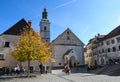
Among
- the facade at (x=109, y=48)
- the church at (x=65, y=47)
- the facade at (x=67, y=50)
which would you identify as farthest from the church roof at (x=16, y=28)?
the facade at (x=109, y=48)

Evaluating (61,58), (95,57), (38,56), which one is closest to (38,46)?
(38,56)

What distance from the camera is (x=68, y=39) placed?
55250mm

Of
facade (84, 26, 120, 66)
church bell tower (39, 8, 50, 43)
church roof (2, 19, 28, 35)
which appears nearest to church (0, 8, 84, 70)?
church bell tower (39, 8, 50, 43)

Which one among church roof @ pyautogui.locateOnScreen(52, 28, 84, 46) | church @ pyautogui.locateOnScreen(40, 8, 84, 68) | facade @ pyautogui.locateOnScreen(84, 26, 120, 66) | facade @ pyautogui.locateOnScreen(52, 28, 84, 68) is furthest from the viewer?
church roof @ pyautogui.locateOnScreen(52, 28, 84, 46)

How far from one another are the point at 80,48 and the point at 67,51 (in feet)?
16.0

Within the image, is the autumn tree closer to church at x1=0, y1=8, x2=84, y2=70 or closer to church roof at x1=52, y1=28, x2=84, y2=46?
church at x1=0, y1=8, x2=84, y2=70

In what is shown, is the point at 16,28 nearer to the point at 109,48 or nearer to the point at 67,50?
the point at 67,50

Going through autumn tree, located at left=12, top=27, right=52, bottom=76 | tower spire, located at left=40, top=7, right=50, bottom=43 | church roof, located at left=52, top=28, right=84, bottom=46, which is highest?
tower spire, located at left=40, top=7, right=50, bottom=43

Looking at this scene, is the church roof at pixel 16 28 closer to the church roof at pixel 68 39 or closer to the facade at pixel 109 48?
the church roof at pixel 68 39

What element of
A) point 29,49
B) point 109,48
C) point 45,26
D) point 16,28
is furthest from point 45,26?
point 29,49

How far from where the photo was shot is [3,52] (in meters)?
32.1

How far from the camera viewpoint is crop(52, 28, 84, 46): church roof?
2140 inches

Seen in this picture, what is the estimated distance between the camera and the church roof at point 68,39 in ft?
178

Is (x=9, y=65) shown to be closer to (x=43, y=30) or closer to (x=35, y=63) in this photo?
(x=35, y=63)
